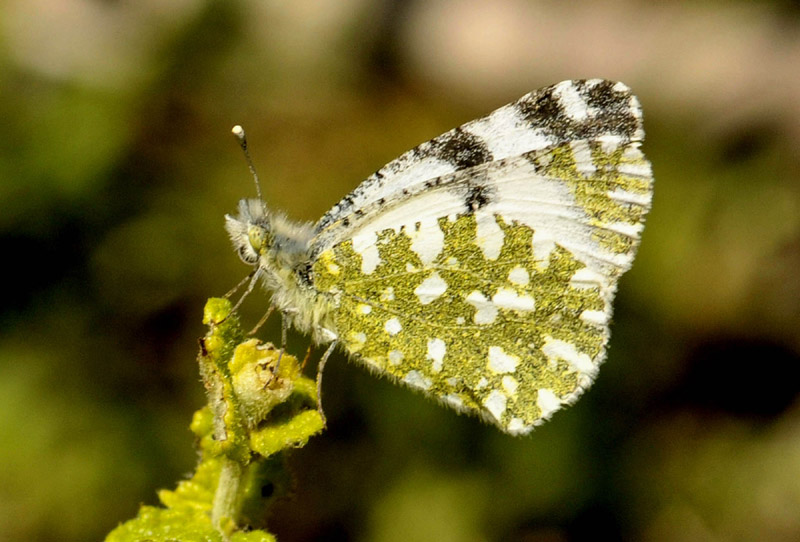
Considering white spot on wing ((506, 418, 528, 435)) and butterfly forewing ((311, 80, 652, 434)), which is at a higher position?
butterfly forewing ((311, 80, 652, 434))

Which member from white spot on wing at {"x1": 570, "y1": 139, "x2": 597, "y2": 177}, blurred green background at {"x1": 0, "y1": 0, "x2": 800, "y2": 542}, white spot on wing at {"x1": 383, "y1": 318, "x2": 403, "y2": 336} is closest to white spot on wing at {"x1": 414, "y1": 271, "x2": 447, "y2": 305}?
white spot on wing at {"x1": 383, "y1": 318, "x2": 403, "y2": 336}

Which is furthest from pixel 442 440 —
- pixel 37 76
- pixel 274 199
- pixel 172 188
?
pixel 37 76

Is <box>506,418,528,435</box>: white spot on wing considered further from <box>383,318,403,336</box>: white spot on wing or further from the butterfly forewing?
<box>383,318,403,336</box>: white spot on wing

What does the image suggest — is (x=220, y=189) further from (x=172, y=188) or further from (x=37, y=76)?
(x=37, y=76)

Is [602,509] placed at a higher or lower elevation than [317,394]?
lower

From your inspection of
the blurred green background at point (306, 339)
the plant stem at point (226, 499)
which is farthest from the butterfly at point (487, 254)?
the blurred green background at point (306, 339)

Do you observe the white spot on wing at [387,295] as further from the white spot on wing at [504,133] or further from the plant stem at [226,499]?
the plant stem at [226,499]

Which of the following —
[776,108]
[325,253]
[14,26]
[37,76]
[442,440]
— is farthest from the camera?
[776,108]
